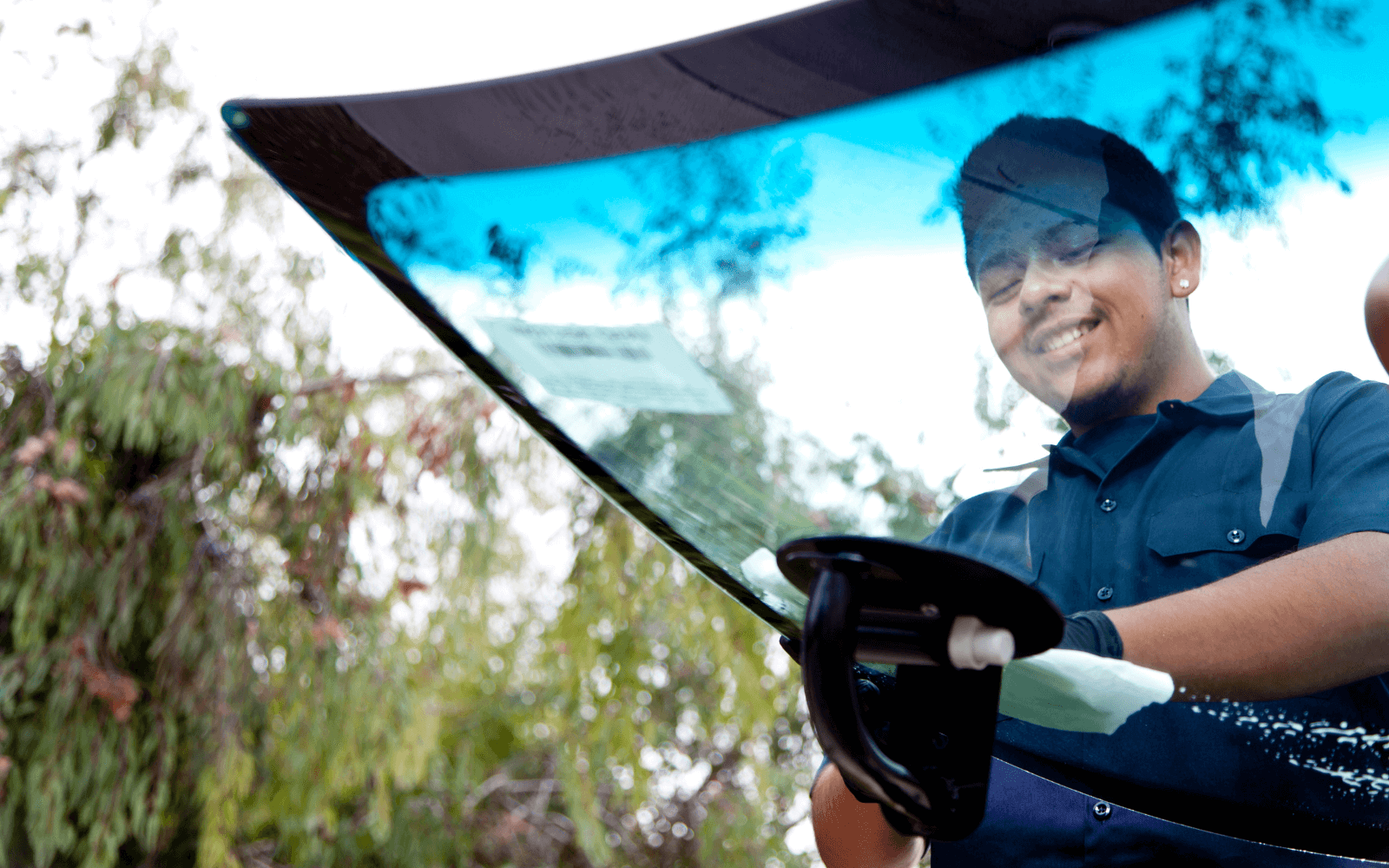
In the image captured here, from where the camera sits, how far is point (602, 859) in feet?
9.77

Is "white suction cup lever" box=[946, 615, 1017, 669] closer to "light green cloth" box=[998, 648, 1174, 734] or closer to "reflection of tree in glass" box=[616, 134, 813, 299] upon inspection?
"light green cloth" box=[998, 648, 1174, 734]

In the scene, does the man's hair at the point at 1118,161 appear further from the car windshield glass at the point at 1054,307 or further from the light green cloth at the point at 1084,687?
the light green cloth at the point at 1084,687

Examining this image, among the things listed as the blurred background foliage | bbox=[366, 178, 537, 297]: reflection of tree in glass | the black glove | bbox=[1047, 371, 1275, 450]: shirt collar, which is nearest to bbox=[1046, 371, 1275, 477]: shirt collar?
bbox=[1047, 371, 1275, 450]: shirt collar

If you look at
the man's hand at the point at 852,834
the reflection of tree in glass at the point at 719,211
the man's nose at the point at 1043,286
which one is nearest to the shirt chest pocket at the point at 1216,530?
the man's nose at the point at 1043,286

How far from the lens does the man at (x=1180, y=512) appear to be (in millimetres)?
473

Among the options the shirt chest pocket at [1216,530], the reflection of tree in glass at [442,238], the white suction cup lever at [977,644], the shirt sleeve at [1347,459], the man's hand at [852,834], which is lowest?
the man's hand at [852,834]

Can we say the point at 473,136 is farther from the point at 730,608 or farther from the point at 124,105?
the point at 124,105

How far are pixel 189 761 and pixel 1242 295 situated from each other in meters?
2.78

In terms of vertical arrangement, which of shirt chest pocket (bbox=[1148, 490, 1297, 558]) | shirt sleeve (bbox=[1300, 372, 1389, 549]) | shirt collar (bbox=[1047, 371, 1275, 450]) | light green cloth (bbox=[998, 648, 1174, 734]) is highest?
shirt collar (bbox=[1047, 371, 1275, 450])

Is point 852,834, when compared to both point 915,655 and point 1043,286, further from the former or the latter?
point 1043,286

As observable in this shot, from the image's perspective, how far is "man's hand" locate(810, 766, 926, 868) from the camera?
0.76 meters

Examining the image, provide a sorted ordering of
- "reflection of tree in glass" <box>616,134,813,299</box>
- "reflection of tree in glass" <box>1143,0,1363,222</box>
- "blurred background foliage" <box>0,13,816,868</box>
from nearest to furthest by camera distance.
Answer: "reflection of tree in glass" <box>1143,0,1363,222</box>, "reflection of tree in glass" <box>616,134,813,299</box>, "blurred background foliage" <box>0,13,816,868</box>

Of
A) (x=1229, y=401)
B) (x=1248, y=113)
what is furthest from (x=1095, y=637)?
(x=1248, y=113)

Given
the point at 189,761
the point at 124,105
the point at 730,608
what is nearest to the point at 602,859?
the point at 730,608
